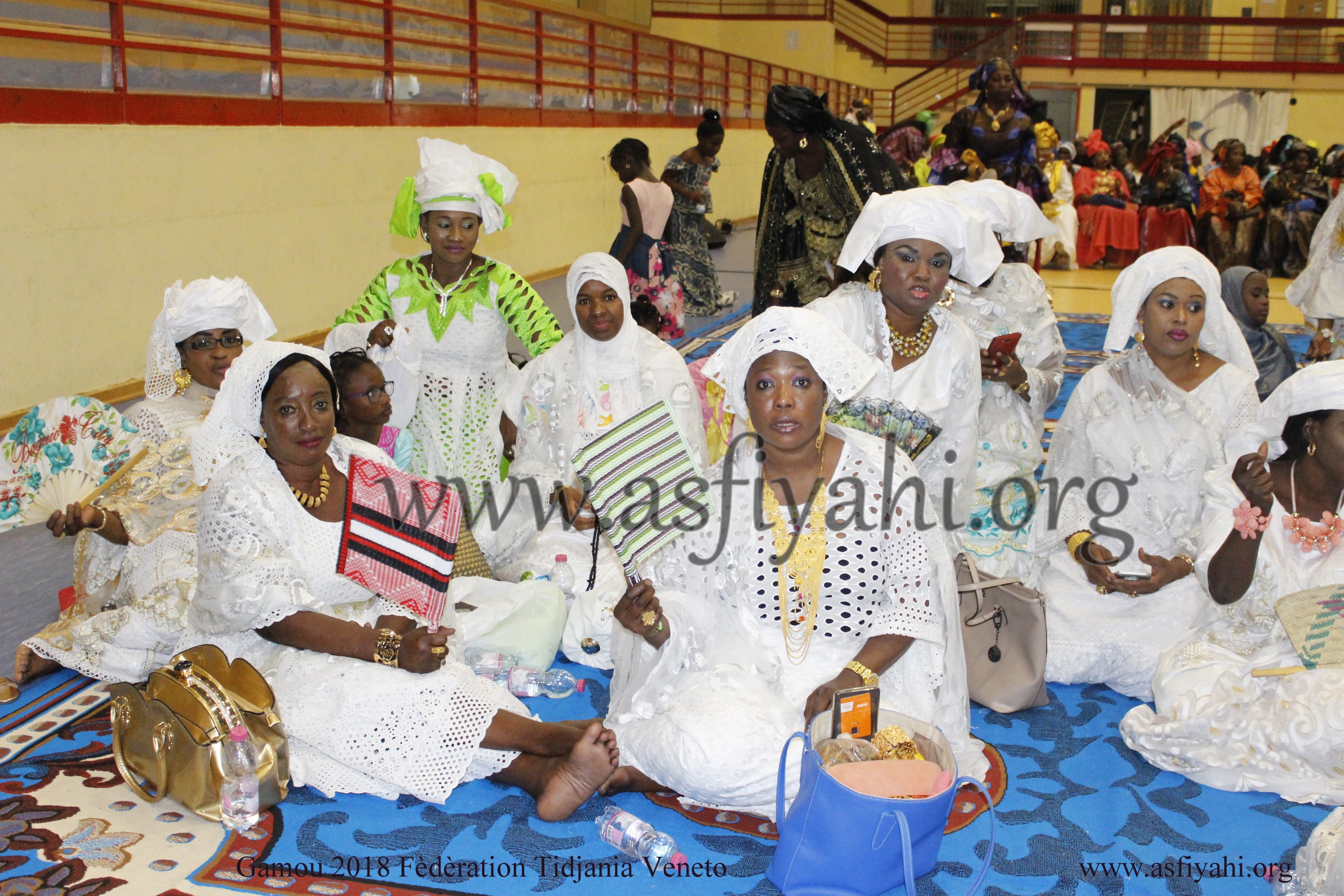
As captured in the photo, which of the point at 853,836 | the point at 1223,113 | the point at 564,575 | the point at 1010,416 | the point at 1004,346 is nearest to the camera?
the point at 853,836

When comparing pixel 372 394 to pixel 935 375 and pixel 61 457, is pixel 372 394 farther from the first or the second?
pixel 935 375

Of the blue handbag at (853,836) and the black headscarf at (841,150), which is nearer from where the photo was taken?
the blue handbag at (853,836)

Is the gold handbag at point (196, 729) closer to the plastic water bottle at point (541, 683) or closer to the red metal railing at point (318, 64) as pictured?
the plastic water bottle at point (541, 683)

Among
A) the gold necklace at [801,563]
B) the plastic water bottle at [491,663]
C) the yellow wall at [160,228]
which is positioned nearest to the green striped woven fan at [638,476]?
the gold necklace at [801,563]

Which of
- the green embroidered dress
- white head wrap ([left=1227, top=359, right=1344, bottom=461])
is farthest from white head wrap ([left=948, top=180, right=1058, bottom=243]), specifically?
the green embroidered dress

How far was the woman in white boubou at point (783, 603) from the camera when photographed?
2725 mm

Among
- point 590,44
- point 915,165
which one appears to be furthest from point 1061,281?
point 590,44

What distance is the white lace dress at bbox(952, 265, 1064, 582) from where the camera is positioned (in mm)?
4234

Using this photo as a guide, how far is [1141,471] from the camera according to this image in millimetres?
3773

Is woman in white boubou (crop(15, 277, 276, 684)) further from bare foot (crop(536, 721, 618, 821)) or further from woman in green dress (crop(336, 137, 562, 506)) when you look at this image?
bare foot (crop(536, 721, 618, 821))

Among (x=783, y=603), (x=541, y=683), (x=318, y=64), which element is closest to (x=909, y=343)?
(x=783, y=603)

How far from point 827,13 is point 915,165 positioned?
12809 millimetres

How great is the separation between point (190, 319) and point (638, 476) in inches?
72.3

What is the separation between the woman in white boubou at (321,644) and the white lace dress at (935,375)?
1541 mm
